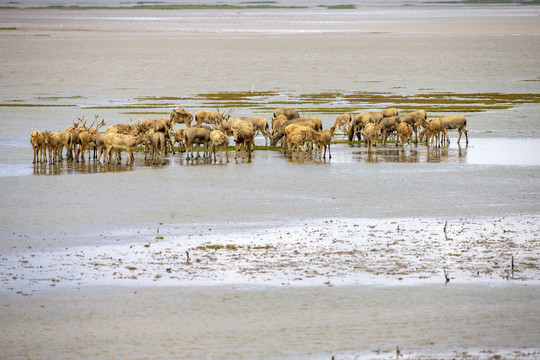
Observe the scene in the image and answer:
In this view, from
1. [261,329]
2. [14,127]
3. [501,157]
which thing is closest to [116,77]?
[14,127]

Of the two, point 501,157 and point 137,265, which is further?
point 501,157

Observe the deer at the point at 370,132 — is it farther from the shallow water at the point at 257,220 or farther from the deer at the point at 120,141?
the deer at the point at 120,141

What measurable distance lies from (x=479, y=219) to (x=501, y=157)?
34.8 ft

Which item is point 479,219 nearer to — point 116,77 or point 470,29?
point 116,77

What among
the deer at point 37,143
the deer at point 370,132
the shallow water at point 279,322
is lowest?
the shallow water at point 279,322

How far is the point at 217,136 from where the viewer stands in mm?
29281

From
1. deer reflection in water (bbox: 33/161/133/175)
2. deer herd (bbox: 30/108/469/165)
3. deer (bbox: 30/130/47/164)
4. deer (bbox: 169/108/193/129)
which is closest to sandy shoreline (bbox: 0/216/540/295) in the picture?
deer reflection in water (bbox: 33/161/133/175)

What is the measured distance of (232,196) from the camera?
76.6 ft

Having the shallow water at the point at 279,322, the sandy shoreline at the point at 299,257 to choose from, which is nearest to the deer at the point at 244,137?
the sandy shoreline at the point at 299,257

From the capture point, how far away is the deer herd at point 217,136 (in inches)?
1130

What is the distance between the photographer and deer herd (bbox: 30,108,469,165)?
28.7 metres

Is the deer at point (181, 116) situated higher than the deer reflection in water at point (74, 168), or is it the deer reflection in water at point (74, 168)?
the deer at point (181, 116)

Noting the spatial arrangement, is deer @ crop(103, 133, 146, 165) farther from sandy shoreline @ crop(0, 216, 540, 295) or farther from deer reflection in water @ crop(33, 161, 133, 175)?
sandy shoreline @ crop(0, 216, 540, 295)

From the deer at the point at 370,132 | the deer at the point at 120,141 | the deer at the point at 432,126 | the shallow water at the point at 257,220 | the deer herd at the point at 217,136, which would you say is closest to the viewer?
the shallow water at the point at 257,220
